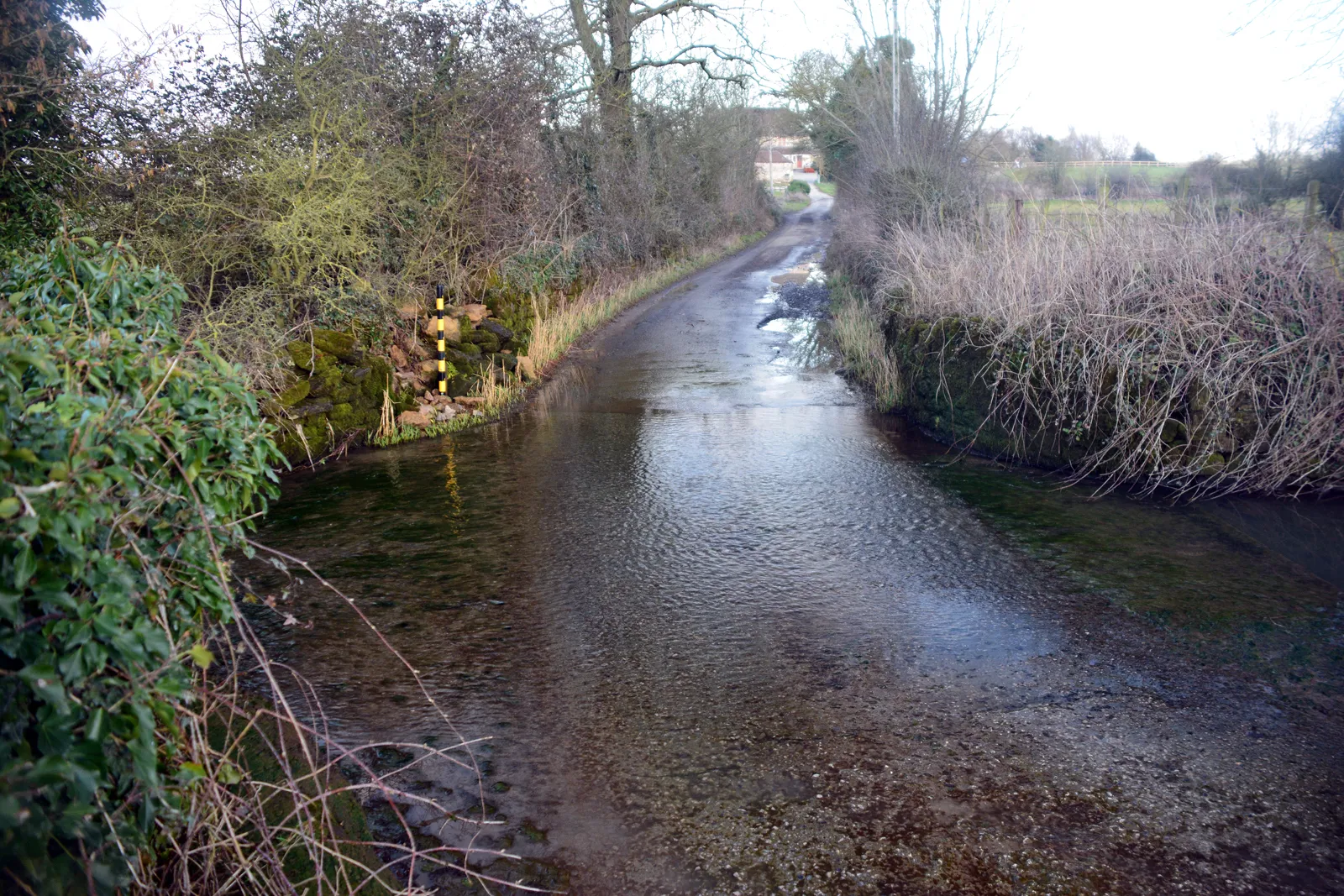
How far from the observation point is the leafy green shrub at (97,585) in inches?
70.3

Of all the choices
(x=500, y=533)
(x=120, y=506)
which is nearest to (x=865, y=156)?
(x=500, y=533)

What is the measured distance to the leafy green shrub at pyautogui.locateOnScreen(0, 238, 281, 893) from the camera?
1.79m

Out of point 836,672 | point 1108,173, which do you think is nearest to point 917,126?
point 1108,173

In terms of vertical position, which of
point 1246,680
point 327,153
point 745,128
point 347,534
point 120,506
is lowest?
point 1246,680

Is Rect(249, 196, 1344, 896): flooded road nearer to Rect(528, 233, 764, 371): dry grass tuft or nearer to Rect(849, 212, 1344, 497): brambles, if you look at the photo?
Rect(849, 212, 1344, 497): brambles

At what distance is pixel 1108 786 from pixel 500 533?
438 cm

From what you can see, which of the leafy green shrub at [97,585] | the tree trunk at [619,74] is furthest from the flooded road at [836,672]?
the tree trunk at [619,74]

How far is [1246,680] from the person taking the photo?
4.45 metres

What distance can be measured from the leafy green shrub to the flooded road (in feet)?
4.58

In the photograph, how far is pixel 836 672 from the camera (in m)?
4.58

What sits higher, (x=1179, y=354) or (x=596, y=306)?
(x=596, y=306)

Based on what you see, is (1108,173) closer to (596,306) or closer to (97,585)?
(596,306)

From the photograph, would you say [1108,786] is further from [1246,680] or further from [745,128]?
[745,128]

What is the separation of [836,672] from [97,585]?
134 inches
